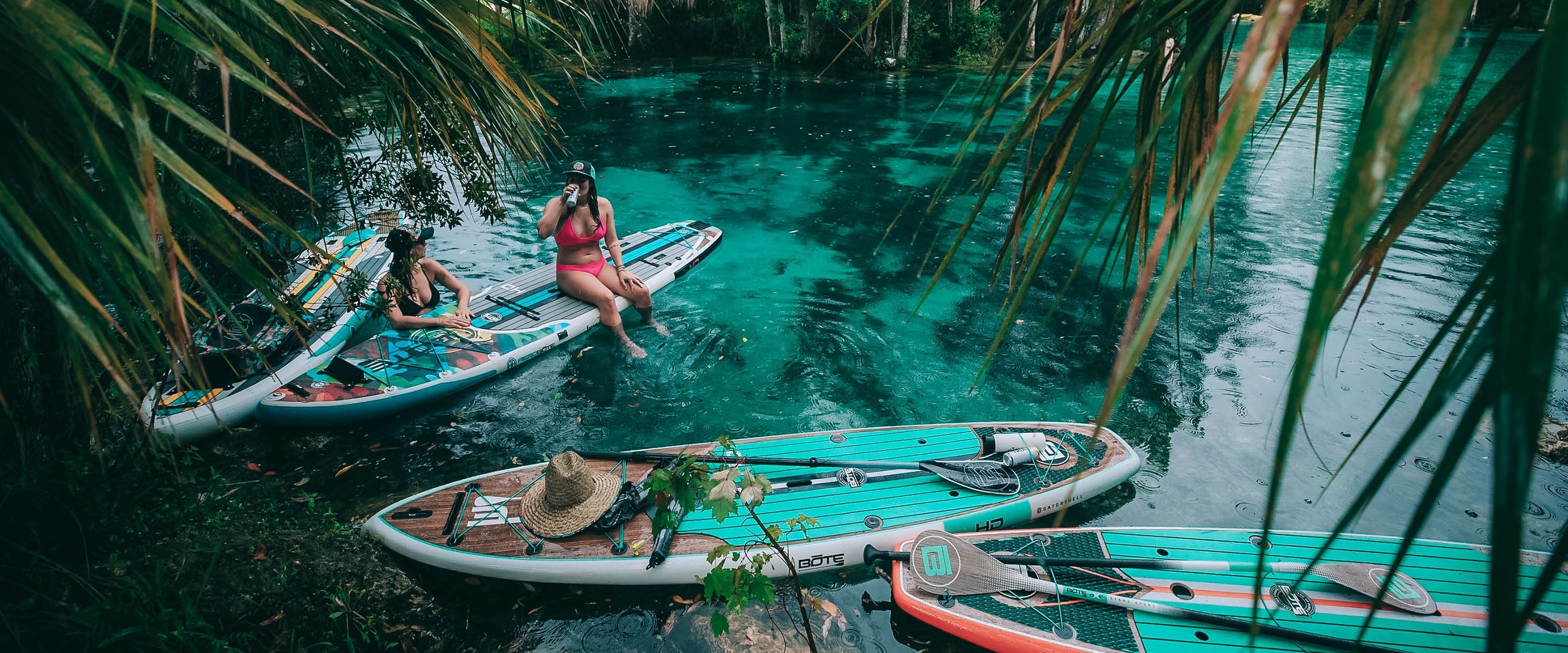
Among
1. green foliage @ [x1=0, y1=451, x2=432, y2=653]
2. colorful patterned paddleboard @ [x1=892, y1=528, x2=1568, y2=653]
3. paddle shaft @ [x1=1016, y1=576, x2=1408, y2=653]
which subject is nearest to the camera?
green foliage @ [x1=0, y1=451, x2=432, y2=653]

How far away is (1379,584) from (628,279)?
5.83 m

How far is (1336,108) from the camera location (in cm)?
1652

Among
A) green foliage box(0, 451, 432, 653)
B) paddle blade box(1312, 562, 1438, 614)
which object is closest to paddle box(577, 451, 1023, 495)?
green foliage box(0, 451, 432, 653)

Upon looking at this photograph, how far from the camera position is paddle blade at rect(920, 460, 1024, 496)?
15.1ft

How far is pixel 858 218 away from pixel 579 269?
16.2 ft

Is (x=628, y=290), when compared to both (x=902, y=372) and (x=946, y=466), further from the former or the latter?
(x=946, y=466)

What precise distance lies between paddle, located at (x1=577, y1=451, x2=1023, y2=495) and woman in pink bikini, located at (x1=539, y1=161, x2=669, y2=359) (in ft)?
7.27

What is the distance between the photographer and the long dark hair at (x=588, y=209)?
251 inches

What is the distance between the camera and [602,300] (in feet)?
21.9

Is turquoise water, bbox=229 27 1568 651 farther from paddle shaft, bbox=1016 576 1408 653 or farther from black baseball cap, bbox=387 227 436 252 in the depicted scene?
black baseball cap, bbox=387 227 436 252

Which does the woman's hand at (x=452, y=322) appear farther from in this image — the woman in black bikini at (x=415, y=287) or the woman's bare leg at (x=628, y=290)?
the woman's bare leg at (x=628, y=290)

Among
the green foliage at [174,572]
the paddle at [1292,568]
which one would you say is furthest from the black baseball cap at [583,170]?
the paddle at [1292,568]

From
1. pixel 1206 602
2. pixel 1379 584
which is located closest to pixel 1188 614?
pixel 1206 602

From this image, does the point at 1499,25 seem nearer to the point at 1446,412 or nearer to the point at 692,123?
the point at 1446,412
